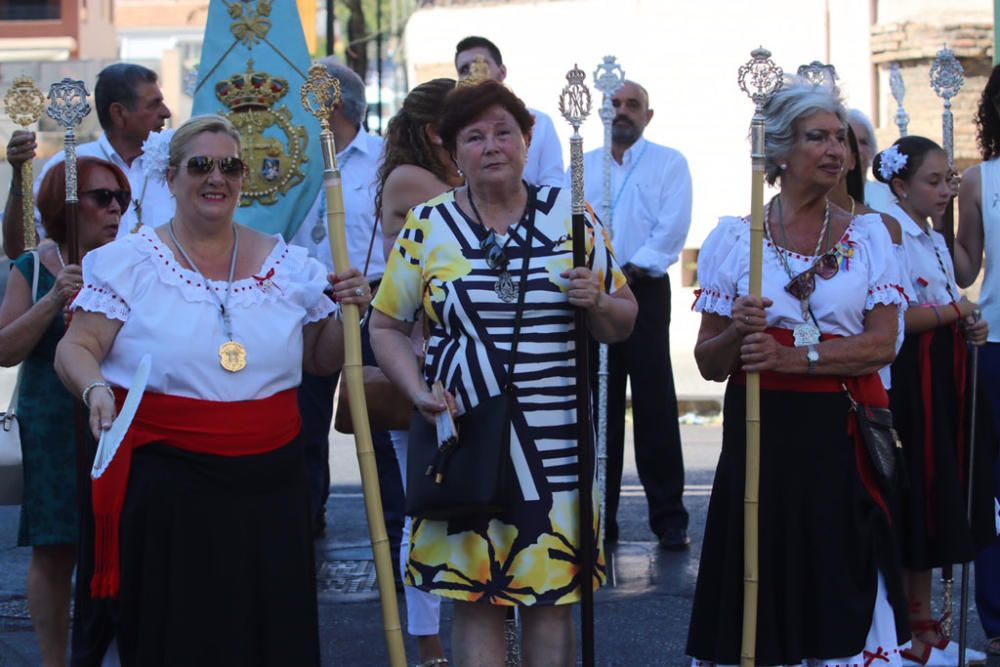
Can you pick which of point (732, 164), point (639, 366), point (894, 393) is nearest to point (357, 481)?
point (639, 366)

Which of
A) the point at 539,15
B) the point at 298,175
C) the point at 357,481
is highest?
the point at 539,15

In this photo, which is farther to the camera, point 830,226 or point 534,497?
point 830,226

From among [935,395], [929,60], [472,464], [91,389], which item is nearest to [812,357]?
[472,464]

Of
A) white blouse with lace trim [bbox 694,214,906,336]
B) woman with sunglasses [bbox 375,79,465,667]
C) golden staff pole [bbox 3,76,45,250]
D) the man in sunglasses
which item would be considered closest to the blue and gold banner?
the man in sunglasses

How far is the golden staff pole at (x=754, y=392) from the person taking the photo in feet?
15.8

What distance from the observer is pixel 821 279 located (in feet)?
16.4

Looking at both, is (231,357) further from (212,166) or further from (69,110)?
(69,110)

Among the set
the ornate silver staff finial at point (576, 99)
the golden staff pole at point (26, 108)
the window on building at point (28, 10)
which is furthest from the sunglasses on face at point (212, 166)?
the window on building at point (28, 10)

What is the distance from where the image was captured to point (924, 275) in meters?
6.21

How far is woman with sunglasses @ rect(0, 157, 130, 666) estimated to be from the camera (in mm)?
5738

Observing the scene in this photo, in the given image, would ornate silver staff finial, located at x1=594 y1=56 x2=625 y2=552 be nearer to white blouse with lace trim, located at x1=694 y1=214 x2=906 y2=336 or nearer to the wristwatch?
white blouse with lace trim, located at x1=694 y1=214 x2=906 y2=336

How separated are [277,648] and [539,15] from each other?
15254 millimetres

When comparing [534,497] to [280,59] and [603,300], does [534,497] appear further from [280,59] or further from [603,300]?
[280,59]

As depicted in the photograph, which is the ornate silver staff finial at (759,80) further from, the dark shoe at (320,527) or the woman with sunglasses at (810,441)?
the dark shoe at (320,527)
